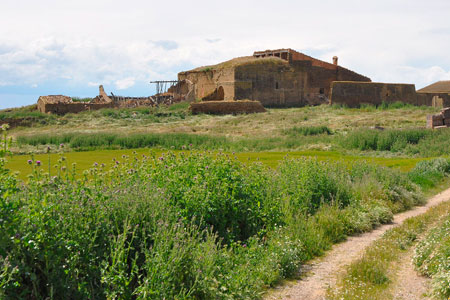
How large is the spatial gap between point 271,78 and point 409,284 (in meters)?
43.4

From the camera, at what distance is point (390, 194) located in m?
11.5

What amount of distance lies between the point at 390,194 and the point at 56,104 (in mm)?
34158

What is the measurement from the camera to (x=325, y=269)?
7.25m

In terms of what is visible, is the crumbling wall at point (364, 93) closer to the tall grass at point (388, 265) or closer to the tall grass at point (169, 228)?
the tall grass at point (169, 228)

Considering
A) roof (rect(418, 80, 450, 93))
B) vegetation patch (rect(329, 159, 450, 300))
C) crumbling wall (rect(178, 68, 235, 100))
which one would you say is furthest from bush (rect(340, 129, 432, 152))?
roof (rect(418, 80, 450, 93))

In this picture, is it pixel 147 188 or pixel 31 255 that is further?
pixel 147 188

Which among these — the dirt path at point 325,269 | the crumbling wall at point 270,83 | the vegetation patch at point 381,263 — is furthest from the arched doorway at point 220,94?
the vegetation patch at point 381,263

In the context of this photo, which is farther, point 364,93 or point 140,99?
point 140,99

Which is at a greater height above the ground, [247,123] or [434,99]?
[434,99]

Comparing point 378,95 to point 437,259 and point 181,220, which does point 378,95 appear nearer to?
point 437,259

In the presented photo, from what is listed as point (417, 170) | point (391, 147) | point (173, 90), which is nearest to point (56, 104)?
point (173, 90)

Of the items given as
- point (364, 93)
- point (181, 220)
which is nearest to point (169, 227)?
point (181, 220)

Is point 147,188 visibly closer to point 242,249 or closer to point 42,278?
point 242,249

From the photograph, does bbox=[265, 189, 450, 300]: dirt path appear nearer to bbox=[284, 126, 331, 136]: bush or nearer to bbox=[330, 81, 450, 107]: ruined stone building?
bbox=[284, 126, 331, 136]: bush
